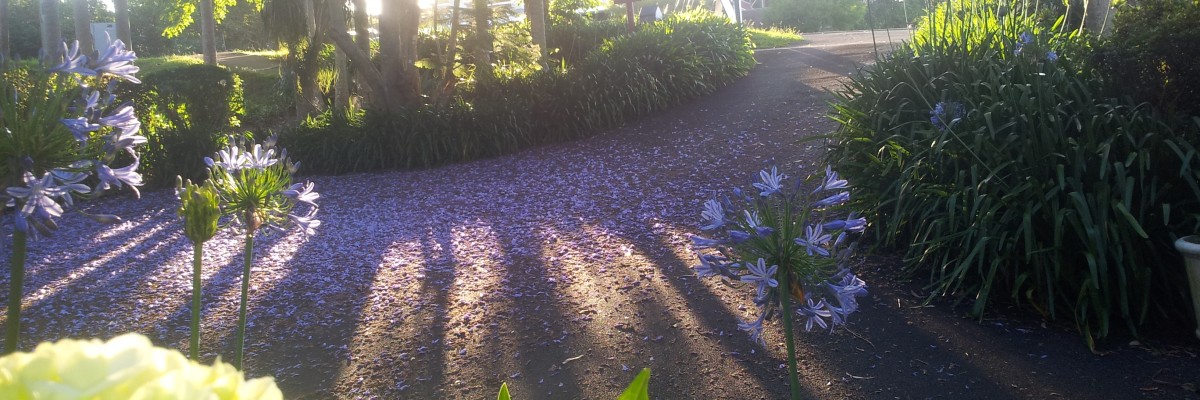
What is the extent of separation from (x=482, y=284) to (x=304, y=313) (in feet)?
3.60

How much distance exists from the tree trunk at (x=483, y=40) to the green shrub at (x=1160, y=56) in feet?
26.8

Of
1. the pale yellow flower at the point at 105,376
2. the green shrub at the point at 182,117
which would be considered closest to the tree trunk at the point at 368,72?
the green shrub at the point at 182,117

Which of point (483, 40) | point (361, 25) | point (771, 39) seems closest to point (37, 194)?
point (483, 40)

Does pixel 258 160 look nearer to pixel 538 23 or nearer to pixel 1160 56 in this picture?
pixel 1160 56

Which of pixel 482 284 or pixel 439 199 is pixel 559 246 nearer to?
pixel 482 284

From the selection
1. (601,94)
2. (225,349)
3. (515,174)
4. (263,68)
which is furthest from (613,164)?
(263,68)

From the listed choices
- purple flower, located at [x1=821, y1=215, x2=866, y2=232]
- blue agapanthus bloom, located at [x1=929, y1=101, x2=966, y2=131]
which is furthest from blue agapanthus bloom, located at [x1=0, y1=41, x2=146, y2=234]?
blue agapanthus bloom, located at [x1=929, y1=101, x2=966, y2=131]

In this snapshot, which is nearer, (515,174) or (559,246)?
(559,246)

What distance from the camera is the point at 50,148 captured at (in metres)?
1.58

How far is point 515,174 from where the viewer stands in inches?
376

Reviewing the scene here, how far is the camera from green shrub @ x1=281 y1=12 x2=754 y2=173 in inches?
413

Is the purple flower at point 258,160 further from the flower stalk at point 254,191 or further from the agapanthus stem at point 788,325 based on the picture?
the agapanthus stem at point 788,325

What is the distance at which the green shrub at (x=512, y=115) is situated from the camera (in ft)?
34.4

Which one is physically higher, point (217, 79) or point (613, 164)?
point (217, 79)
